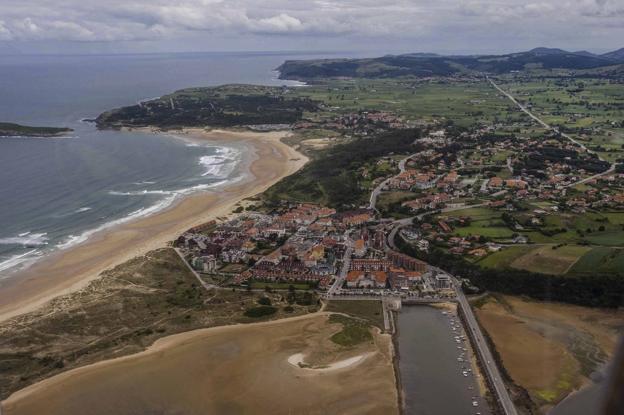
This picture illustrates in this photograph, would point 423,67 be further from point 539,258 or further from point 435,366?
point 435,366

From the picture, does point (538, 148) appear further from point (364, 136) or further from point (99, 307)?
point (99, 307)

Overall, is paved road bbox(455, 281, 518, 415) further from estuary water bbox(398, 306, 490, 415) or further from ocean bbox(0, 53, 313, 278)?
ocean bbox(0, 53, 313, 278)

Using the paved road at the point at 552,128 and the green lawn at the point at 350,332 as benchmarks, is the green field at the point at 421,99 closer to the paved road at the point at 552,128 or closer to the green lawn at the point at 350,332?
the paved road at the point at 552,128

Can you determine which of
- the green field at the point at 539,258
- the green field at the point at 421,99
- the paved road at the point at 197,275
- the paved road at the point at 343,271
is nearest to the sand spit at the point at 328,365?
the paved road at the point at 343,271

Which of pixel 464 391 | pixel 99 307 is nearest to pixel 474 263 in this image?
pixel 464 391

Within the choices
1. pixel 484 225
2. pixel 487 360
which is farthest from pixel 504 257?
pixel 487 360

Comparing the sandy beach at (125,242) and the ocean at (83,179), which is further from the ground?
the ocean at (83,179)
